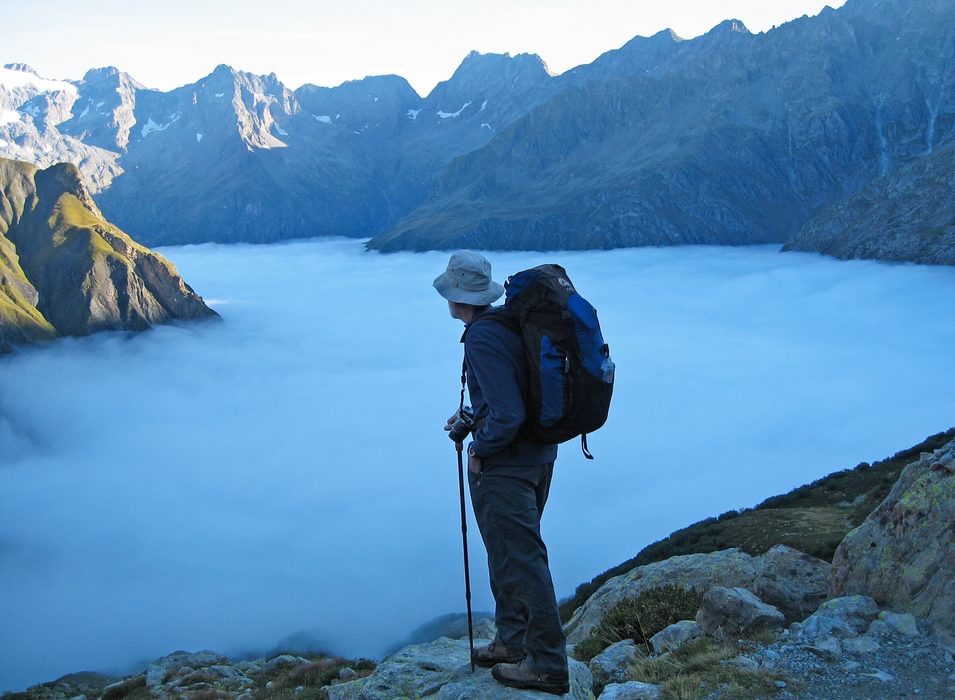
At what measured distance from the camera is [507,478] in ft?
23.6

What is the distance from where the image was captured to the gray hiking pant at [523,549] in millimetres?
7164

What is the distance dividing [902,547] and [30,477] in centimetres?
15373

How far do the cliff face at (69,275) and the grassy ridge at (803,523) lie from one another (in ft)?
558

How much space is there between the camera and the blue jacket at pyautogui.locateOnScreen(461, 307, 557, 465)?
6.81 m

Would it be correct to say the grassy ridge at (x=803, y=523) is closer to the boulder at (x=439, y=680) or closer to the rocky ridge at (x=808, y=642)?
the rocky ridge at (x=808, y=642)

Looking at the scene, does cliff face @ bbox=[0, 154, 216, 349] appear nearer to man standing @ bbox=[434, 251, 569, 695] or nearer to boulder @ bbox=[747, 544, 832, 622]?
boulder @ bbox=[747, 544, 832, 622]

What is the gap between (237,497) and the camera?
129875 mm

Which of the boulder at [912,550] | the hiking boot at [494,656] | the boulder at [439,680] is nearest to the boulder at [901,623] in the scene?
the boulder at [912,550]

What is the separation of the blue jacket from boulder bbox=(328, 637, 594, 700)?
2616mm

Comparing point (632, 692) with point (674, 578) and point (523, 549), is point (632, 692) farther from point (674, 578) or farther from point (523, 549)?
point (674, 578)

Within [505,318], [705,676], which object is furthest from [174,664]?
[505,318]

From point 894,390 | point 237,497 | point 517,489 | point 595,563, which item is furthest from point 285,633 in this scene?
point 894,390

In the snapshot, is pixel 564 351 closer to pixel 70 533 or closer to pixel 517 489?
pixel 517 489

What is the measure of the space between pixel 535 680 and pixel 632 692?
63.9 inches
